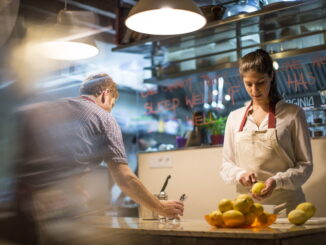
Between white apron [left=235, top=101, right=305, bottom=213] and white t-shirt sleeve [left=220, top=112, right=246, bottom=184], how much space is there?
57 mm

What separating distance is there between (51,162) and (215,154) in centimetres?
280

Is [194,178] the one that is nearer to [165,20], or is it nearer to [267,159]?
[267,159]

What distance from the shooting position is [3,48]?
0.92 meters

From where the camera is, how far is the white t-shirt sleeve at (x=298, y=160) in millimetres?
2449

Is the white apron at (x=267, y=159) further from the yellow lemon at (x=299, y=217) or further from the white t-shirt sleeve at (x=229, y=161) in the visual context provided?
the yellow lemon at (x=299, y=217)

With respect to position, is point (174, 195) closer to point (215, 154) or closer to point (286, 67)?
point (215, 154)

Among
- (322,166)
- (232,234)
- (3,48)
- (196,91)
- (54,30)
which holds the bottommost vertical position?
(232,234)

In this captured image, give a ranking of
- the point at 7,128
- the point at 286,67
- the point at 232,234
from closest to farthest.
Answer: the point at 7,128 < the point at 232,234 < the point at 286,67

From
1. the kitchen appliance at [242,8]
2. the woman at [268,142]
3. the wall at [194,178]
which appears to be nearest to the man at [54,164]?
the woman at [268,142]

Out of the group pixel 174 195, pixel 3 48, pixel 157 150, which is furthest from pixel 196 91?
pixel 3 48

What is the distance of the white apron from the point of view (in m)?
2.59

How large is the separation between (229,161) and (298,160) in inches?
16.9

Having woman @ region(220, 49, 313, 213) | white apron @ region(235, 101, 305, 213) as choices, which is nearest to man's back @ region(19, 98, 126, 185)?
woman @ region(220, 49, 313, 213)

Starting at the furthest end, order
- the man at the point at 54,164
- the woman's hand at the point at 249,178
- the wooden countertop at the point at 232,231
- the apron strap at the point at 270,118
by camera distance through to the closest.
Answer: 1. the apron strap at the point at 270,118
2. the woman's hand at the point at 249,178
3. the wooden countertop at the point at 232,231
4. the man at the point at 54,164
